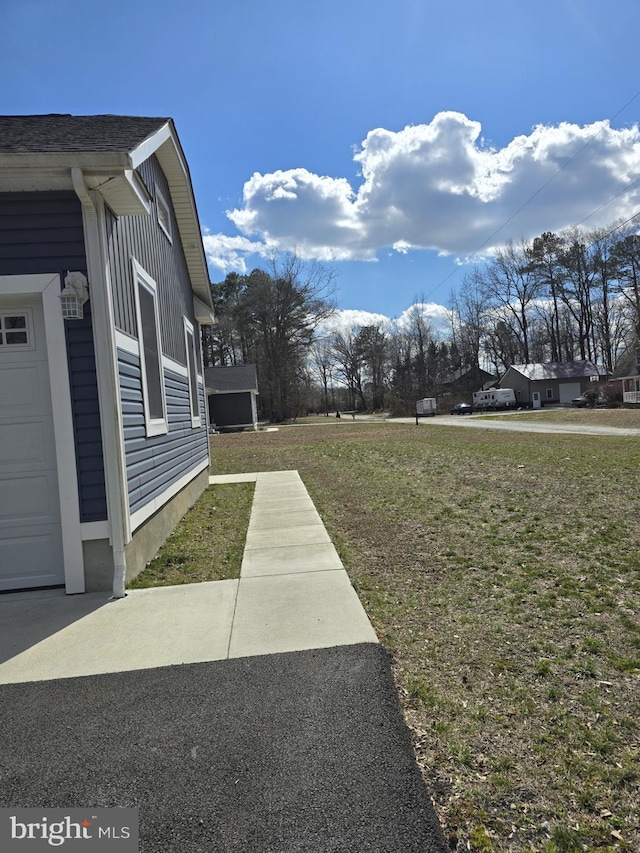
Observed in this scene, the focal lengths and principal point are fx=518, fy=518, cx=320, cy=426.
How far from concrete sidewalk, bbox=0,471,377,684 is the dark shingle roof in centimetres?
366

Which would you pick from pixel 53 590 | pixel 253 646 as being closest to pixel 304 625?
pixel 253 646

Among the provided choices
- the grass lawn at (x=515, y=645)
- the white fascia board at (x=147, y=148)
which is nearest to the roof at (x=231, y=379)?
the grass lawn at (x=515, y=645)

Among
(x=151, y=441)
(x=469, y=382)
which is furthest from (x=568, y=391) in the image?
(x=151, y=441)

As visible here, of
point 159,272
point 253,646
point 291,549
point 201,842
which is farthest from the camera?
point 159,272

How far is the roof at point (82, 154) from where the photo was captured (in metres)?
4.11

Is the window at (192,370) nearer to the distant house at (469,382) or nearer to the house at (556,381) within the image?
the house at (556,381)

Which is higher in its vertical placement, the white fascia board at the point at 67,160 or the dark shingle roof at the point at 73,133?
the dark shingle roof at the point at 73,133

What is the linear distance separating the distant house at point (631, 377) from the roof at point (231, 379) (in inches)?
1139

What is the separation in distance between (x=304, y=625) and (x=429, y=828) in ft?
6.07

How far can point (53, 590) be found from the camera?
182 inches

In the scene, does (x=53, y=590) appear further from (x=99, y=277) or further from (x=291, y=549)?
(x=99, y=277)

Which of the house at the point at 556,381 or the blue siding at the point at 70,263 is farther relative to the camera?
the house at the point at 556,381

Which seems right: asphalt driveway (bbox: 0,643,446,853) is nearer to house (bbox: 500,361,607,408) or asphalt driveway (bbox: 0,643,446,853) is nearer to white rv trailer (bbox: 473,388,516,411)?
white rv trailer (bbox: 473,388,516,411)

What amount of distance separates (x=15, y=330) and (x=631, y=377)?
153 feet
